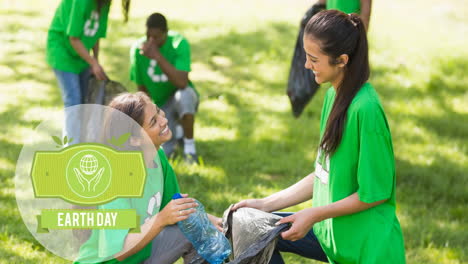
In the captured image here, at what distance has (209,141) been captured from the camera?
5555mm

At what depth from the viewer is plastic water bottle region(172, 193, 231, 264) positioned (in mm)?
2742

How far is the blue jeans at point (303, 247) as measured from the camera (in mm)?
2896

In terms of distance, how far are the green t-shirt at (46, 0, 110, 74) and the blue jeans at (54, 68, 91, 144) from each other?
5cm

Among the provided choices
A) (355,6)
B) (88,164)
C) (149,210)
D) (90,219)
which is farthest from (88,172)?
(355,6)

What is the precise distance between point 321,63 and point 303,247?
0.86 m

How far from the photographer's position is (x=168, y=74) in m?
5.06

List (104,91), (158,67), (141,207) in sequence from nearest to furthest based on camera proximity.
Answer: (141,207)
(104,91)
(158,67)

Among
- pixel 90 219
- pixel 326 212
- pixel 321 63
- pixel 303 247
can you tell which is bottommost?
pixel 303 247

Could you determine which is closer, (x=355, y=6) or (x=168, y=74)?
(x=355, y=6)

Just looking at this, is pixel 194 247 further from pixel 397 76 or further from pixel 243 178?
pixel 397 76

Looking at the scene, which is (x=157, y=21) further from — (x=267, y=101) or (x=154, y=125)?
(x=154, y=125)

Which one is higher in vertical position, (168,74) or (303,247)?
(168,74)

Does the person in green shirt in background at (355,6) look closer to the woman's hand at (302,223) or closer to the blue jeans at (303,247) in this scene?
the blue jeans at (303,247)

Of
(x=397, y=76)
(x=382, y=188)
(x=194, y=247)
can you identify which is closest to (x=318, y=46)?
(x=382, y=188)
